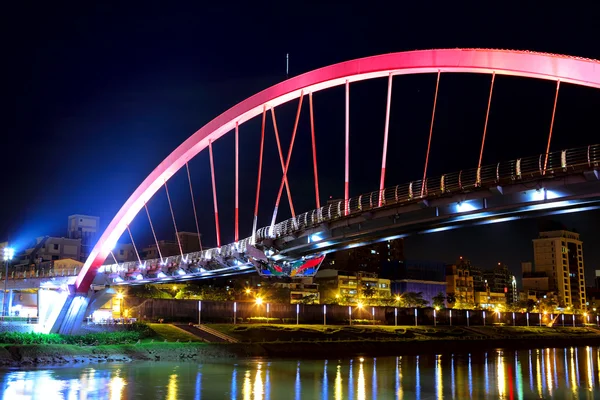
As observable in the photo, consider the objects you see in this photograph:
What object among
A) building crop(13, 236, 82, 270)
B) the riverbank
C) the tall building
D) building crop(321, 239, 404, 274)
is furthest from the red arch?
the tall building

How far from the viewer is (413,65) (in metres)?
29.5

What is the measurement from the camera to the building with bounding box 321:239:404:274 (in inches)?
6093

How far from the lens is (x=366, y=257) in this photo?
168250mm

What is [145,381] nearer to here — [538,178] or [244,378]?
[244,378]

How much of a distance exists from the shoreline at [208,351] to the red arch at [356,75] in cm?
1034

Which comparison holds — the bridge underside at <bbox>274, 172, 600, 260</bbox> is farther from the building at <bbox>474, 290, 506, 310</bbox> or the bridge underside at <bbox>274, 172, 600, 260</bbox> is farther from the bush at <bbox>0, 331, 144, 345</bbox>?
the building at <bbox>474, 290, 506, 310</bbox>

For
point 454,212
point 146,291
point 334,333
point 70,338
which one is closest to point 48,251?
point 146,291

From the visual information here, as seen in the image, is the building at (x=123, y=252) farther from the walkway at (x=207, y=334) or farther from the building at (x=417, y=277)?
the building at (x=417, y=277)

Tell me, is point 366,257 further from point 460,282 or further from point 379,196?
point 379,196

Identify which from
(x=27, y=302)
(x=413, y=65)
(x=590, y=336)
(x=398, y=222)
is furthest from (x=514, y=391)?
(x=590, y=336)

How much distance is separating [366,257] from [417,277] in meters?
24.2

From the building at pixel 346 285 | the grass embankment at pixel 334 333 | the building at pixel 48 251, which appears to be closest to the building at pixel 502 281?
the building at pixel 346 285

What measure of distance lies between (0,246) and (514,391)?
9239 cm

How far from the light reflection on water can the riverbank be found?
3.18 metres
